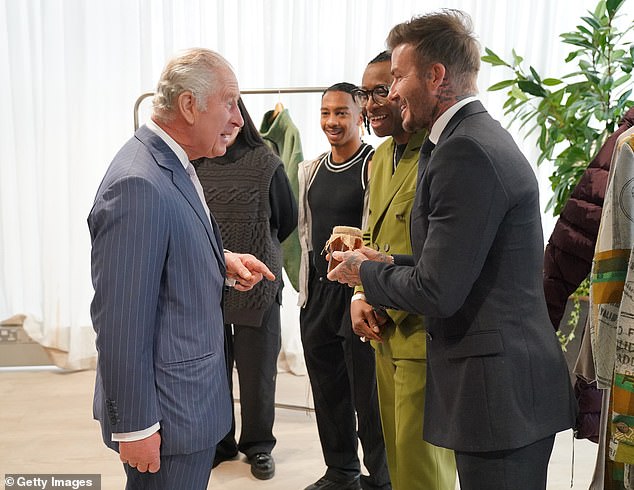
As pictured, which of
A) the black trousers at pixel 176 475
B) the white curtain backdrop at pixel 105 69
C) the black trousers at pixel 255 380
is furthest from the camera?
the white curtain backdrop at pixel 105 69

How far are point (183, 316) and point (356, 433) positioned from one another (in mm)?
1566

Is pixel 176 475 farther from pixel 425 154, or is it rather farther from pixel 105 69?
pixel 105 69

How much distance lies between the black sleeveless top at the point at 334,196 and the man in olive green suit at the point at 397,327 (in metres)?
0.46

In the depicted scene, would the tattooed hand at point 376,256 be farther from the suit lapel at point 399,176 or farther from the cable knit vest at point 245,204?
the cable knit vest at point 245,204

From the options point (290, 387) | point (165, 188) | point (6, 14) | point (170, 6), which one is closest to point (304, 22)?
point (170, 6)

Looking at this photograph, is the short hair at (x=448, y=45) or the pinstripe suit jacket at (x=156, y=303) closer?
the pinstripe suit jacket at (x=156, y=303)

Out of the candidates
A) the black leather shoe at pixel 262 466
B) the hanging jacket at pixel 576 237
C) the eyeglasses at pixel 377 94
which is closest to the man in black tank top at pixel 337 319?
the black leather shoe at pixel 262 466

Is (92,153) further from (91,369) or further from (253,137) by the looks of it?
(253,137)

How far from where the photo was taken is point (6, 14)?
4.37m

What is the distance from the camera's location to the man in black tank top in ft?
8.72

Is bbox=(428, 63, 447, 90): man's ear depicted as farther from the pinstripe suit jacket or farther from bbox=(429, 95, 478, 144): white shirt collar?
the pinstripe suit jacket

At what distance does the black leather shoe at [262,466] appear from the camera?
9.80 feet

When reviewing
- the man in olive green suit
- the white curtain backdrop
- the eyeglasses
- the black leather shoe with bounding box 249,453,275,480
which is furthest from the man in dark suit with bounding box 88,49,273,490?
the white curtain backdrop

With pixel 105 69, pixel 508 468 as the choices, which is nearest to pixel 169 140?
pixel 508 468
